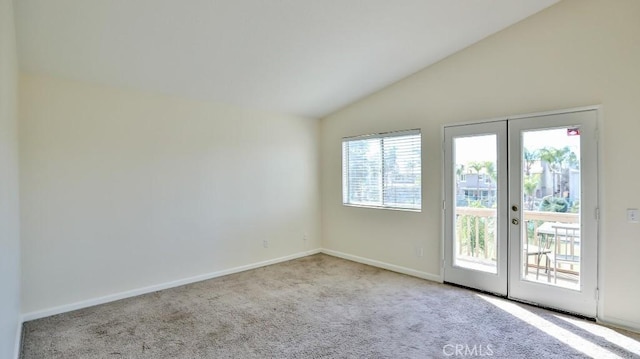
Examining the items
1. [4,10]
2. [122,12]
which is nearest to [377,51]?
[122,12]

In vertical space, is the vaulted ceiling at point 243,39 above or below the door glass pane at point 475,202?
above

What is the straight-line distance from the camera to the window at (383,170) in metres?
4.72

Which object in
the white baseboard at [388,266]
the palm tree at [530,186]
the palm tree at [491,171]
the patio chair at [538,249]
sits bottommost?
the white baseboard at [388,266]

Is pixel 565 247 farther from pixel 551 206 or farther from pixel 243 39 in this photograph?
pixel 243 39

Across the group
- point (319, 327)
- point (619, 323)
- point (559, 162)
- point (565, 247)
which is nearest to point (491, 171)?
point (559, 162)

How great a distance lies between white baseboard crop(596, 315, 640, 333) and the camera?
9.80 ft

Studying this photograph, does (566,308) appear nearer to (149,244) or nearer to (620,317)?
(620,317)

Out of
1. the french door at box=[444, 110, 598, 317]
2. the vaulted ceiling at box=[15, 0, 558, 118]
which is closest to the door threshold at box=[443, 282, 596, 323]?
the french door at box=[444, 110, 598, 317]

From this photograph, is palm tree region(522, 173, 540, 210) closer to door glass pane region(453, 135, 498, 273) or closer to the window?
door glass pane region(453, 135, 498, 273)

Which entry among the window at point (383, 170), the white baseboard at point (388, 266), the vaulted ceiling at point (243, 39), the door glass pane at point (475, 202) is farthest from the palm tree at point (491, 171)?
the vaulted ceiling at point (243, 39)

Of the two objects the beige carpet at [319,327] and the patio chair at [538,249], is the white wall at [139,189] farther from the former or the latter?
the patio chair at [538,249]

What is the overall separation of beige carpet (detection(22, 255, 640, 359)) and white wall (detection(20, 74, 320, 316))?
0.43m

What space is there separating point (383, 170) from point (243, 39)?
112 inches

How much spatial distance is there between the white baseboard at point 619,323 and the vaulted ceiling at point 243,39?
3.09 metres
